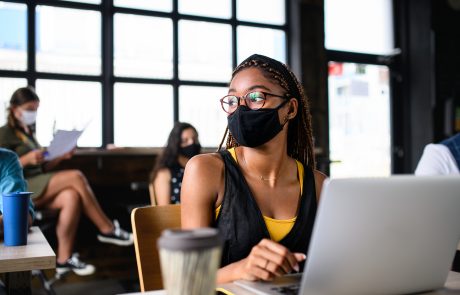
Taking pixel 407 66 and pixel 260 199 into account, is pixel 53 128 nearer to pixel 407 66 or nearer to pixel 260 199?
pixel 260 199

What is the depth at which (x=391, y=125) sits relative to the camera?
5.73 meters

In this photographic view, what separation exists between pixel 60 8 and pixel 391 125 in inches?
148

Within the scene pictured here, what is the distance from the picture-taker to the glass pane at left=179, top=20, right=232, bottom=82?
184 inches

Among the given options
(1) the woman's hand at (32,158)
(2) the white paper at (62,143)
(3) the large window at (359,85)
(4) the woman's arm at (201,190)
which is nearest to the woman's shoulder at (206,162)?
(4) the woman's arm at (201,190)

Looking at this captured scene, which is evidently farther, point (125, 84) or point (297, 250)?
point (125, 84)

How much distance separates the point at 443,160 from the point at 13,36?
339 cm

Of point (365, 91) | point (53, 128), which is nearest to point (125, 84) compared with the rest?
point (53, 128)

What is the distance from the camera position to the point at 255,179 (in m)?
1.42

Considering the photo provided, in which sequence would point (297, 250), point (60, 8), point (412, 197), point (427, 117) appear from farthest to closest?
point (427, 117), point (60, 8), point (297, 250), point (412, 197)

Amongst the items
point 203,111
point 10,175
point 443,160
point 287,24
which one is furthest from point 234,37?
point 10,175

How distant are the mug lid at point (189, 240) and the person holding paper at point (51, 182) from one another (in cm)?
304

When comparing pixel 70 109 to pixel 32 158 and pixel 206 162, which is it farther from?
pixel 206 162

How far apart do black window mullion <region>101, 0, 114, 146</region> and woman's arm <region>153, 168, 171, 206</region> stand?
988mm

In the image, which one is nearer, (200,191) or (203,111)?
(200,191)
